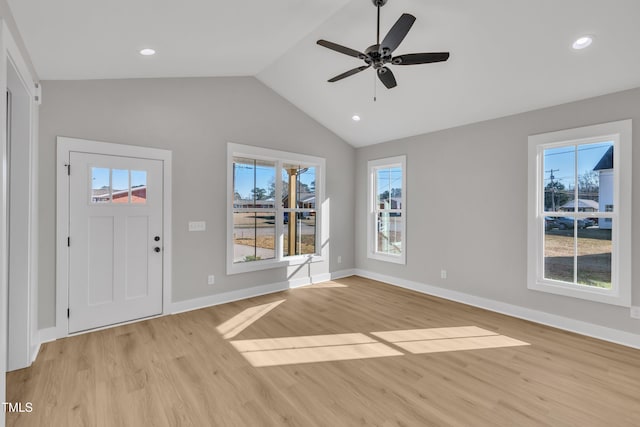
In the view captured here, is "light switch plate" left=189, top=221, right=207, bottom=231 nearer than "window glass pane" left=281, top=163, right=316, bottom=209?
Yes

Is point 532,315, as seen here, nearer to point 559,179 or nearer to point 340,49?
point 559,179

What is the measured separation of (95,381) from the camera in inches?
96.5

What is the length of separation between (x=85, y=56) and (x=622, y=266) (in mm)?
5542

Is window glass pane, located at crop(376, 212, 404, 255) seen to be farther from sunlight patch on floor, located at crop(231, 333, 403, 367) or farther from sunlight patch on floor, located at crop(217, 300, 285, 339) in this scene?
sunlight patch on floor, located at crop(231, 333, 403, 367)

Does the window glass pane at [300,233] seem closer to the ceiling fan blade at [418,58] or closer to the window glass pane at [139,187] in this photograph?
the window glass pane at [139,187]

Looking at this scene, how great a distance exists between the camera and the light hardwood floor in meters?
2.06

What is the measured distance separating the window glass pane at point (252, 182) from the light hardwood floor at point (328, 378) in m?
1.83

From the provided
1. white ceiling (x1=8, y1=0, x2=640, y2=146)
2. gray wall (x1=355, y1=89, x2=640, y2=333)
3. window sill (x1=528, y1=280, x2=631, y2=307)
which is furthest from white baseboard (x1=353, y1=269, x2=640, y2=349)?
white ceiling (x1=8, y1=0, x2=640, y2=146)

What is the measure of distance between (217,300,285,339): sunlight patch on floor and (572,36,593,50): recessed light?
4278 mm

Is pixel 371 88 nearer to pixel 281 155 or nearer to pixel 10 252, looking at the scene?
pixel 281 155

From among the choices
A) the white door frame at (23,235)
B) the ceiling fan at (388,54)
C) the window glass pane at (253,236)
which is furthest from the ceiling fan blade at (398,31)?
the window glass pane at (253,236)

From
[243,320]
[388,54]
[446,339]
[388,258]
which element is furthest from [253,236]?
[388,54]

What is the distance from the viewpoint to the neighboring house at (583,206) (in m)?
3.43

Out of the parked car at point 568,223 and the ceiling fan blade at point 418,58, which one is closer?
the ceiling fan blade at point 418,58
